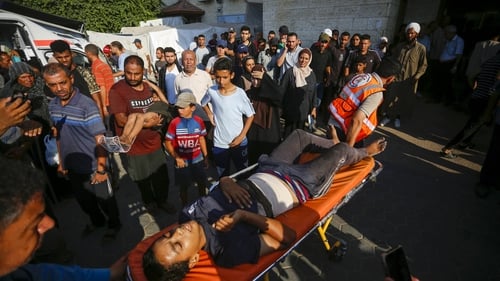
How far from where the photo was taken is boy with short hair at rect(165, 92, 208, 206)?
2933 millimetres

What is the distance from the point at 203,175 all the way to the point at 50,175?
248cm

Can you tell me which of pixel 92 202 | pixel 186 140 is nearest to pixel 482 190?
pixel 186 140

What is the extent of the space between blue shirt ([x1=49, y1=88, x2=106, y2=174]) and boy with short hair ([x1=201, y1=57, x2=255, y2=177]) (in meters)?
1.32

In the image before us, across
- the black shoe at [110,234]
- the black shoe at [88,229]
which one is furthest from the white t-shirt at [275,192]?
the black shoe at [88,229]

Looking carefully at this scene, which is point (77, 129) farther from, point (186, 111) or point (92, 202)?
point (186, 111)

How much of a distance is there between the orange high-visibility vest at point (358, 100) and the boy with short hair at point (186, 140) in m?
1.80

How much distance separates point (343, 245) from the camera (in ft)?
8.66

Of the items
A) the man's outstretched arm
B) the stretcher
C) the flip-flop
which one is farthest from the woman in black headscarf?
the man's outstretched arm

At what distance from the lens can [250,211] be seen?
225 cm

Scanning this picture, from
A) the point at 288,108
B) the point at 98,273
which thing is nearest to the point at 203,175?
the point at 98,273

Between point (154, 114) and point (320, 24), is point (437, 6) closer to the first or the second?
point (320, 24)

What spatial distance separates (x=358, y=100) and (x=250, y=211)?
187 centimetres

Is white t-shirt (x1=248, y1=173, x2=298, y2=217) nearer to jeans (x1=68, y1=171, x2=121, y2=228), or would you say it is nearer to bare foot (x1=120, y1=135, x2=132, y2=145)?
bare foot (x1=120, y1=135, x2=132, y2=145)

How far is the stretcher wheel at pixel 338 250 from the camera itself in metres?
2.63
